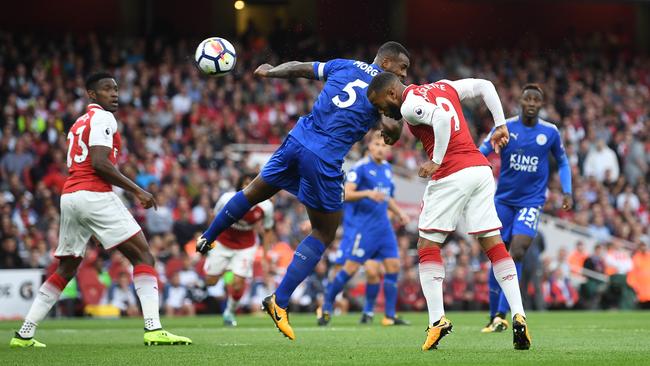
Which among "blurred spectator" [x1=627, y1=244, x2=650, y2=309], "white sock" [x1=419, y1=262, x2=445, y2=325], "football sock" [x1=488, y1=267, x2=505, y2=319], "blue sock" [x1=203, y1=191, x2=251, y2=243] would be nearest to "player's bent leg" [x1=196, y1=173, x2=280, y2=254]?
"blue sock" [x1=203, y1=191, x2=251, y2=243]

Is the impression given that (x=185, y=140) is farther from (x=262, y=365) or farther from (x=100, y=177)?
(x=262, y=365)

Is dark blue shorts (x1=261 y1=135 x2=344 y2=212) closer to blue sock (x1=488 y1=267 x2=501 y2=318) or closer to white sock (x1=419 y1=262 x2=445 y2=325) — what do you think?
white sock (x1=419 y1=262 x2=445 y2=325)

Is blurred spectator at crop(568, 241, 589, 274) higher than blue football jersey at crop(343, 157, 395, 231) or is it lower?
lower

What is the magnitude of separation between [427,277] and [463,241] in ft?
51.8

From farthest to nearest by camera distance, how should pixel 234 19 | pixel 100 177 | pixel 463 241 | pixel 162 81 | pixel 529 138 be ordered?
pixel 234 19 → pixel 162 81 → pixel 463 241 → pixel 529 138 → pixel 100 177

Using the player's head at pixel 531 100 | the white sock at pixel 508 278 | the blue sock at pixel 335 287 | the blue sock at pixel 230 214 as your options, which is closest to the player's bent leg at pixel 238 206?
the blue sock at pixel 230 214

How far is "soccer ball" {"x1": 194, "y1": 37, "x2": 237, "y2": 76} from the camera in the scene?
10.5 m

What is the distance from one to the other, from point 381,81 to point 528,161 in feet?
15.2

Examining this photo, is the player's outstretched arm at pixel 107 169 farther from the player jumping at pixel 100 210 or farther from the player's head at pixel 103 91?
the player's head at pixel 103 91

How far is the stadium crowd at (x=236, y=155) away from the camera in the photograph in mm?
21438

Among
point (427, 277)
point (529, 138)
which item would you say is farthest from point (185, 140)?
point (427, 277)

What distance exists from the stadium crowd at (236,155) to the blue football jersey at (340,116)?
27.2ft

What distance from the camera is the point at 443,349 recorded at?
31.4 ft

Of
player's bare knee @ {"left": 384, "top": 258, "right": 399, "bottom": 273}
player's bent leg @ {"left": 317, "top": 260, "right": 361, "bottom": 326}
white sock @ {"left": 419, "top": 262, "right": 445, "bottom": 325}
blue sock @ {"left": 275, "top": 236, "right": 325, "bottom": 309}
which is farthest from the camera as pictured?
player's bare knee @ {"left": 384, "top": 258, "right": 399, "bottom": 273}
